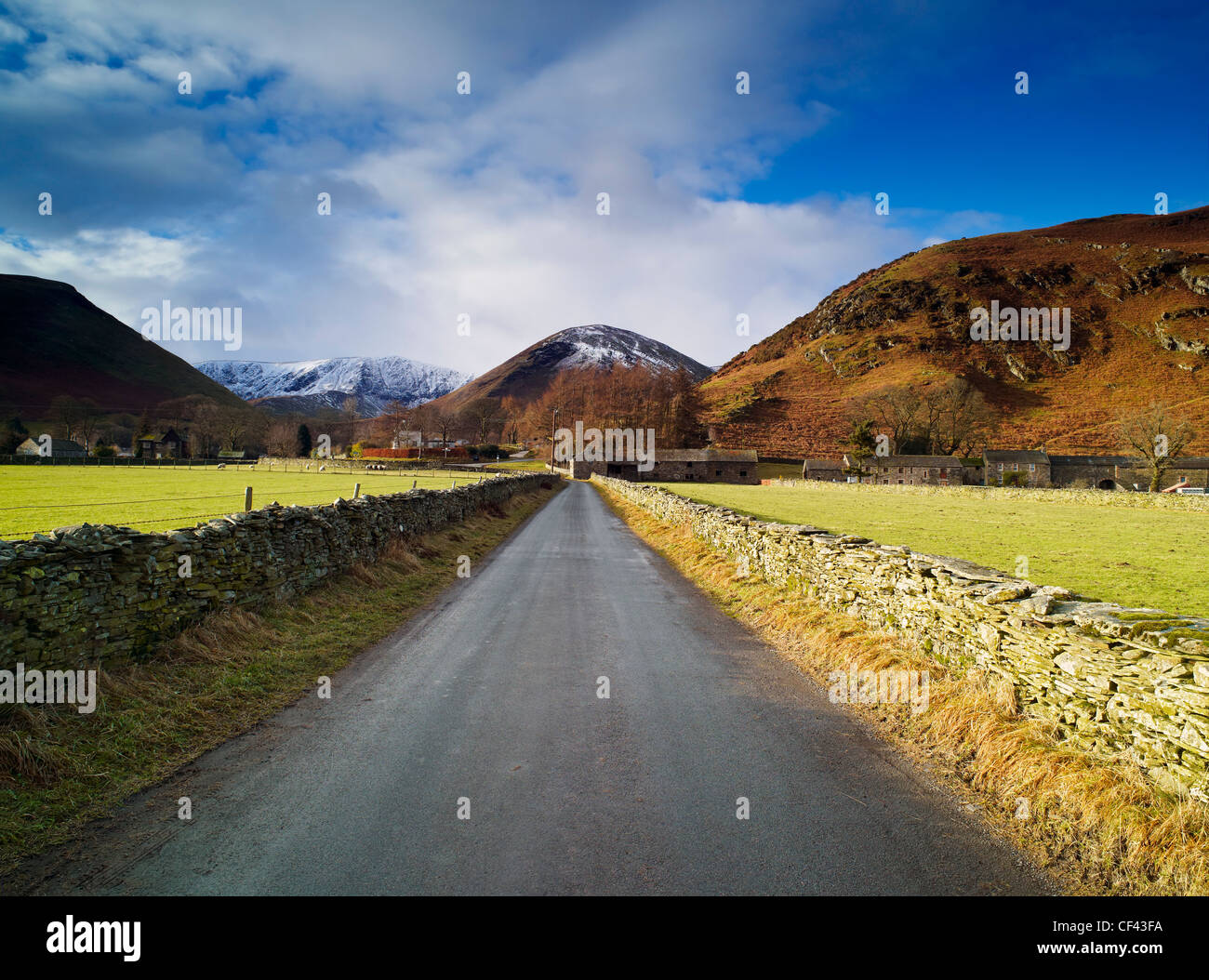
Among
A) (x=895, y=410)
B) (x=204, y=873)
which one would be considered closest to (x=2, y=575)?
(x=204, y=873)

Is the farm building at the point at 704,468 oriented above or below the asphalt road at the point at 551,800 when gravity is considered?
above

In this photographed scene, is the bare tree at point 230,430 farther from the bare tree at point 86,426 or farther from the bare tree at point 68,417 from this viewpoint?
the bare tree at point 68,417

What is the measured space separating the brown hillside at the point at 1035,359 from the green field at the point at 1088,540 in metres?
91.1

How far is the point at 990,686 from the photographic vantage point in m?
5.45

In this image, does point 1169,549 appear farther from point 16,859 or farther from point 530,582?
point 16,859

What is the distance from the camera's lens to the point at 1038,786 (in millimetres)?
4219

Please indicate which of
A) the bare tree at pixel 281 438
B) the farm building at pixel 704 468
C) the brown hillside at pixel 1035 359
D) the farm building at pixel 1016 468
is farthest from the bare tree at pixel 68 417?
the farm building at pixel 1016 468

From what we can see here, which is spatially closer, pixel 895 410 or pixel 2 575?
pixel 2 575

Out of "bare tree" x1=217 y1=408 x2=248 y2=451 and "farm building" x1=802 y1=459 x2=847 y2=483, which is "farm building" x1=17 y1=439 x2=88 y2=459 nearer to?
"bare tree" x1=217 y1=408 x2=248 y2=451

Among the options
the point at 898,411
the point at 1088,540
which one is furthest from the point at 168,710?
the point at 898,411

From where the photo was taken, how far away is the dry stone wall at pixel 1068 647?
3820 mm

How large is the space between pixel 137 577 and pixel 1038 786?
345 inches
